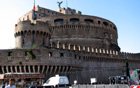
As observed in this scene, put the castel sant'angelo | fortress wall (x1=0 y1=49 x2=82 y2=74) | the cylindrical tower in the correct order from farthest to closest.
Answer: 1. the cylindrical tower
2. the castel sant'angelo
3. fortress wall (x1=0 y1=49 x2=82 y2=74)

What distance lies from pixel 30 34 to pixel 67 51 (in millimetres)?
6727

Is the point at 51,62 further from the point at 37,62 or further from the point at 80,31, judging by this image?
the point at 80,31

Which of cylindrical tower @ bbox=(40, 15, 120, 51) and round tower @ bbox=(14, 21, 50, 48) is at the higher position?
cylindrical tower @ bbox=(40, 15, 120, 51)

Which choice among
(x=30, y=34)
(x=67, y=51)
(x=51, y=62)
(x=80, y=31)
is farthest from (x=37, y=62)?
(x=80, y=31)

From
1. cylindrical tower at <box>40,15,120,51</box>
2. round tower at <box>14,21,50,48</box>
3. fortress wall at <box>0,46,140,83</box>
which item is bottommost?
fortress wall at <box>0,46,140,83</box>

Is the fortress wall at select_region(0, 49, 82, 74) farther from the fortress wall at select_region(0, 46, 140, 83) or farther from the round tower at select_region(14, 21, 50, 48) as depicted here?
the round tower at select_region(14, 21, 50, 48)

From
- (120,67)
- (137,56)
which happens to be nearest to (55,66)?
(120,67)

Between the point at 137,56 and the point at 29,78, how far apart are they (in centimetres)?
3953

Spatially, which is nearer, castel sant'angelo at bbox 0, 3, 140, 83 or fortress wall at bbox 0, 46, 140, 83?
fortress wall at bbox 0, 46, 140, 83

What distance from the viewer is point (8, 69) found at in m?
20.8

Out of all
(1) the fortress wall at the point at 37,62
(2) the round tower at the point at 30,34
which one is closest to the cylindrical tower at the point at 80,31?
(2) the round tower at the point at 30,34

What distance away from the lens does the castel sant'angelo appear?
21328 millimetres

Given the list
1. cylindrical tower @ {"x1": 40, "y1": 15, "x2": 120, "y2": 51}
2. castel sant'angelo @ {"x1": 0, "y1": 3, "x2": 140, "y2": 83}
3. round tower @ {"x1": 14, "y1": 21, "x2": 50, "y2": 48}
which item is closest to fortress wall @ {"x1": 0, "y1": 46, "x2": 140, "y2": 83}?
castel sant'angelo @ {"x1": 0, "y1": 3, "x2": 140, "y2": 83}

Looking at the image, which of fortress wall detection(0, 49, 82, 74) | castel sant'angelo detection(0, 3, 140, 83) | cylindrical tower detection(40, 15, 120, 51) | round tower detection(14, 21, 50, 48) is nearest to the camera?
fortress wall detection(0, 49, 82, 74)
